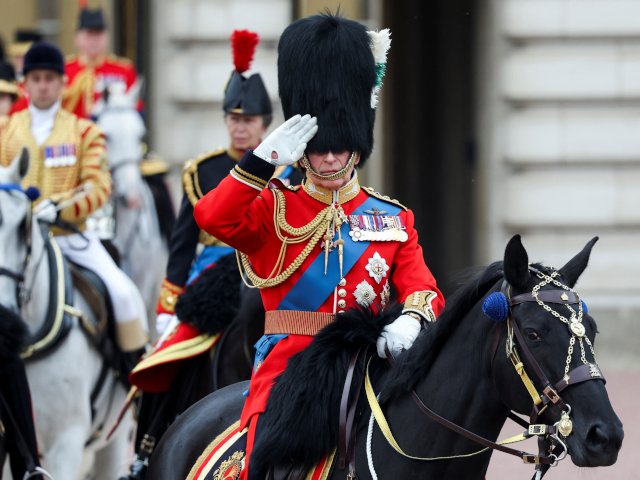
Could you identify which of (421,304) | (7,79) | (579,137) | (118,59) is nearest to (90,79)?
(7,79)

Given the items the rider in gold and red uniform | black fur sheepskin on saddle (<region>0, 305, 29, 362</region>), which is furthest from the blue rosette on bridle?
black fur sheepskin on saddle (<region>0, 305, 29, 362</region>)

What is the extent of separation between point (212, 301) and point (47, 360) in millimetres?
961

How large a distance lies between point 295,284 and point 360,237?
0.23 m

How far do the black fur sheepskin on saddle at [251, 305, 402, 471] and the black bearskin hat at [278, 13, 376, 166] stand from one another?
1.69 ft

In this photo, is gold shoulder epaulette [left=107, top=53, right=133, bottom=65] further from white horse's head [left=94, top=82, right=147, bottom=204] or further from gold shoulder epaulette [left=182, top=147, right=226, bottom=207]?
gold shoulder epaulette [left=182, top=147, right=226, bottom=207]

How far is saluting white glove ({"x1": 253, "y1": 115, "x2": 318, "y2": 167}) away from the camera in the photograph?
8.86ft

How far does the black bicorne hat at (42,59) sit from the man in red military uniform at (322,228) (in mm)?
3265

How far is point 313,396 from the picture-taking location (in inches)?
104

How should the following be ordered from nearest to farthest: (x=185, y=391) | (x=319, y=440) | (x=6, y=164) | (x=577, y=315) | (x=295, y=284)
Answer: (x=577, y=315) < (x=319, y=440) < (x=295, y=284) < (x=185, y=391) < (x=6, y=164)

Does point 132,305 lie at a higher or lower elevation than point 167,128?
lower

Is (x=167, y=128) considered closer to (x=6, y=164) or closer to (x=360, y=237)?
(x=6, y=164)

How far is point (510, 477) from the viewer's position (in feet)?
17.2

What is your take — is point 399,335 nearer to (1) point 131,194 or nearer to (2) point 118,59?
(1) point 131,194

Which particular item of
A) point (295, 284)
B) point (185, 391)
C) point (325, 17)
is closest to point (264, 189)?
point (295, 284)
